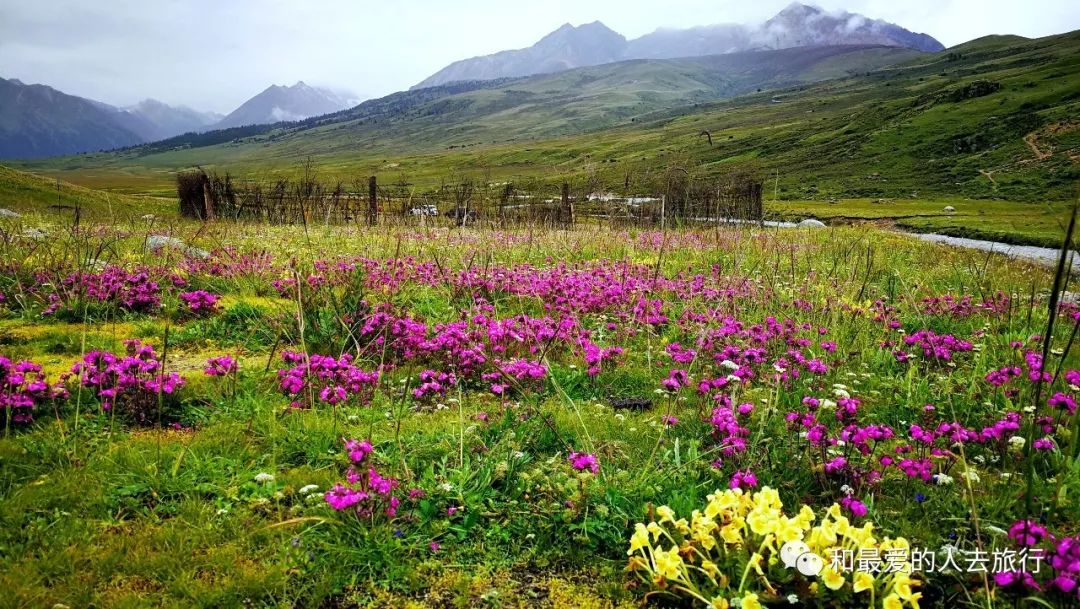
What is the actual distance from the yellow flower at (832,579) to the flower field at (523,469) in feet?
0.30

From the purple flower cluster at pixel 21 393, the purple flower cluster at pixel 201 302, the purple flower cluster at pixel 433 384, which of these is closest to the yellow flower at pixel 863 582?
the purple flower cluster at pixel 433 384

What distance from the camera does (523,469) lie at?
4094 mm

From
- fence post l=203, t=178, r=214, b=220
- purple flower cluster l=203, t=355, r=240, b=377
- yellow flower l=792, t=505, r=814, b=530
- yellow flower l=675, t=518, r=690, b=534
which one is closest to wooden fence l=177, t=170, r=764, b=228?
fence post l=203, t=178, r=214, b=220

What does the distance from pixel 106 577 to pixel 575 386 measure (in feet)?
13.1

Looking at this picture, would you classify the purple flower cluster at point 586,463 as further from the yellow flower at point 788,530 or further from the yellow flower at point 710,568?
the yellow flower at point 788,530

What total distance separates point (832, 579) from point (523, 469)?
206cm

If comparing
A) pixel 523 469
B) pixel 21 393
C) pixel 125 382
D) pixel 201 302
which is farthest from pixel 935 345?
pixel 201 302

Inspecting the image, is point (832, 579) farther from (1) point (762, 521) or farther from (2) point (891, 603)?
(1) point (762, 521)

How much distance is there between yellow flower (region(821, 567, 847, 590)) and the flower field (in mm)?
92

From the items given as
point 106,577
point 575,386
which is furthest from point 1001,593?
point 106,577

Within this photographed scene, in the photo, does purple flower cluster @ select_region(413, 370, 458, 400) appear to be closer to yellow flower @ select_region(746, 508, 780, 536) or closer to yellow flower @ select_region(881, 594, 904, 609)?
yellow flower @ select_region(746, 508, 780, 536)

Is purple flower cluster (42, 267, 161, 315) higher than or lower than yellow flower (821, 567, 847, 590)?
higher

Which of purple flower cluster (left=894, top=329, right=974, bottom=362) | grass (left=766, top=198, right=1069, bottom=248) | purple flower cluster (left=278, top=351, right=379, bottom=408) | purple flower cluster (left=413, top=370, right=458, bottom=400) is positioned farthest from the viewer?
grass (left=766, top=198, right=1069, bottom=248)

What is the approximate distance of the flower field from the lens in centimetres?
296
